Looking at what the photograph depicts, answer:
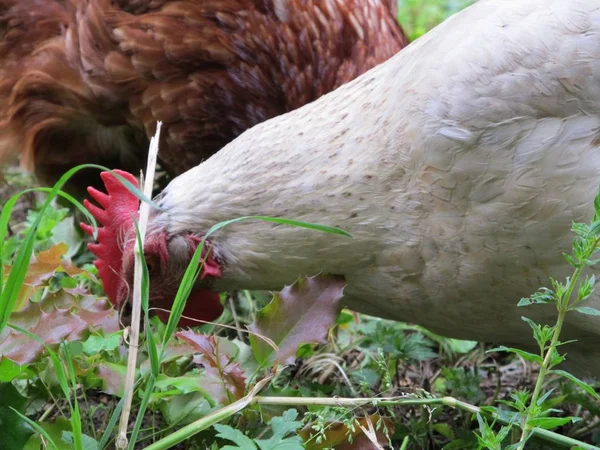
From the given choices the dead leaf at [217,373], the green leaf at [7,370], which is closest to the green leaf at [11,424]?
the green leaf at [7,370]

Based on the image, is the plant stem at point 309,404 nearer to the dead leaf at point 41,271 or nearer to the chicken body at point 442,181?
the chicken body at point 442,181

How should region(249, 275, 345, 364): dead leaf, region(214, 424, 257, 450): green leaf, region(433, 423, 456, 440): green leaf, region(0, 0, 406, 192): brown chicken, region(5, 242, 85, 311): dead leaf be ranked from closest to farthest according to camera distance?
region(214, 424, 257, 450): green leaf
region(249, 275, 345, 364): dead leaf
region(5, 242, 85, 311): dead leaf
region(433, 423, 456, 440): green leaf
region(0, 0, 406, 192): brown chicken

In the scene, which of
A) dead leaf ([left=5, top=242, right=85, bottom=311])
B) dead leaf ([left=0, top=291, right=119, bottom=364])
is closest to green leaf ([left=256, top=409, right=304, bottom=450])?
dead leaf ([left=0, top=291, right=119, bottom=364])

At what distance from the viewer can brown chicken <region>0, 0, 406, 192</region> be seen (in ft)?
9.12

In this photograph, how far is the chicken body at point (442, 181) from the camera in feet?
5.41

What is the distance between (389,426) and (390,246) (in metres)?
0.36

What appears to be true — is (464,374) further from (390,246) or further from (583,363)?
(390,246)

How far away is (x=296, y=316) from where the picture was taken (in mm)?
1785

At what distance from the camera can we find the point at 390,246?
180 cm

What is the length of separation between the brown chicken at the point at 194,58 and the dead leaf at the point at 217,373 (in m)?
1.20

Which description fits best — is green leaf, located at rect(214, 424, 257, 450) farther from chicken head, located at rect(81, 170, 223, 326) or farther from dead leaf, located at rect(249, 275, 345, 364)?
chicken head, located at rect(81, 170, 223, 326)

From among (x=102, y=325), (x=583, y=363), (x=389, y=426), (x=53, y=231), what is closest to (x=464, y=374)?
(x=583, y=363)

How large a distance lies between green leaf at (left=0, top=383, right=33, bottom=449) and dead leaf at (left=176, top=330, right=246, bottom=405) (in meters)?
0.33

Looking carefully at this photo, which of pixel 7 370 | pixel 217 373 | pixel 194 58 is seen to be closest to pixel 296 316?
pixel 217 373
